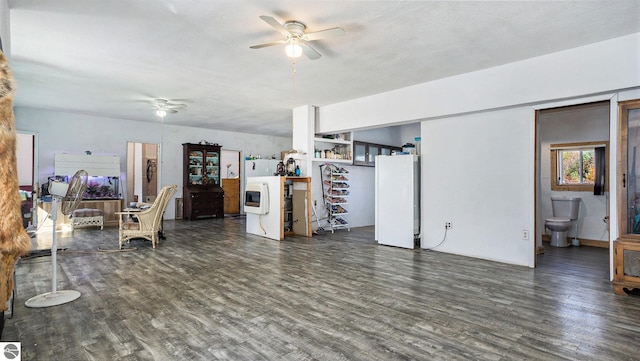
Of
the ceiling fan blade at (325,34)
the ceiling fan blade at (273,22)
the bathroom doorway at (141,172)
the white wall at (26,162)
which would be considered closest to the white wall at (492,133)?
the ceiling fan blade at (325,34)

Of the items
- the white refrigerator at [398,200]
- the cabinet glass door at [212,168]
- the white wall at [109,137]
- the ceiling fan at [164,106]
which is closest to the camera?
the white refrigerator at [398,200]

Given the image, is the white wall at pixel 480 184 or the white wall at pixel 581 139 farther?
the white wall at pixel 581 139

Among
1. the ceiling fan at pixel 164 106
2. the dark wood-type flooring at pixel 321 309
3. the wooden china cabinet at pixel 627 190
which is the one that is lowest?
the dark wood-type flooring at pixel 321 309

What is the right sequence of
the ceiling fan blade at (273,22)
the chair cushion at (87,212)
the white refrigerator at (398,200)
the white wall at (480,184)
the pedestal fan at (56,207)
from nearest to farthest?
the ceiling fan blade at (273,22) < the pedestal fan at (56,207) < the white wall at (480,184) < the white refrigerator at (398,200) < the chair cushion at (87,212)

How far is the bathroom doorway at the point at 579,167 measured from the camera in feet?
19.7

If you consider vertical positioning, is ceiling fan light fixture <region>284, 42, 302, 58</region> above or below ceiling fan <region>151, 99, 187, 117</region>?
below

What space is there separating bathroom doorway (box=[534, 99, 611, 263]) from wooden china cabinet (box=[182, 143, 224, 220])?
8264 mm

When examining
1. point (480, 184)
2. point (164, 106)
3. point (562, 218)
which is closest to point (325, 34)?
point (480, 184)

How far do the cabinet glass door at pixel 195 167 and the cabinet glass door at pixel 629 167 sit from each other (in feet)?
30.8

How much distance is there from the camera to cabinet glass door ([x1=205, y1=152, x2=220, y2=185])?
399 inches

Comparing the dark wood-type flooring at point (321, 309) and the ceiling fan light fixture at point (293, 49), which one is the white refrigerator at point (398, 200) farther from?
the ceiling fan light fixture at point (293, 49)

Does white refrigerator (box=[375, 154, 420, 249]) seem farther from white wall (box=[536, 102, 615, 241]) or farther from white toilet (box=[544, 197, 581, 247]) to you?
white toilet (box=[544, 197, 581, 247])

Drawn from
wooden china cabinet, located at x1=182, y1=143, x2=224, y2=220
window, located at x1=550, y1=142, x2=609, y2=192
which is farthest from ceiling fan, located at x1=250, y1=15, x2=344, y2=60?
wooden china cabinet, located at x1=182, y1=143, x2=224, y2=220

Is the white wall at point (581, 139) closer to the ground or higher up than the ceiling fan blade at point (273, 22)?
closer to the ground
